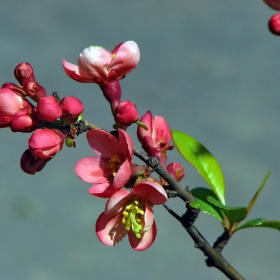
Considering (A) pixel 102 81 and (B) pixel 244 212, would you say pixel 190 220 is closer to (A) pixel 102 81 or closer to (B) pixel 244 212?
(B) pixel 244 212

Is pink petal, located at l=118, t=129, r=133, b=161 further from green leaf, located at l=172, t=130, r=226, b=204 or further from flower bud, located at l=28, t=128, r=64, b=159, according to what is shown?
green leaf, located at l=172, t=130, r=226, b=204

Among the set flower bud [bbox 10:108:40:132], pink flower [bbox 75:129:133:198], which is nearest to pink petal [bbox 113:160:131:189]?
pink flower [bbox 75:129:133:198]

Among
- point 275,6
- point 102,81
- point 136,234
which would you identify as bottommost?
point 136,234

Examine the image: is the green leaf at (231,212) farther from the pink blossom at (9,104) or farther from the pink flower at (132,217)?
the pink blossom at (9,104)

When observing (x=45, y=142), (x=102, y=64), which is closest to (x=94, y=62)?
(x=102, y=64)

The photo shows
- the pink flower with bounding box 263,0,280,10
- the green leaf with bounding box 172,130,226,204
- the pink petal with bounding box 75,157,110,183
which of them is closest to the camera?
the pink flower with bounding box 263,0,280,10

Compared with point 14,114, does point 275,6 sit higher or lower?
higher

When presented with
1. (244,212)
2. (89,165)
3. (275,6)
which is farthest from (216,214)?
(275,6)
